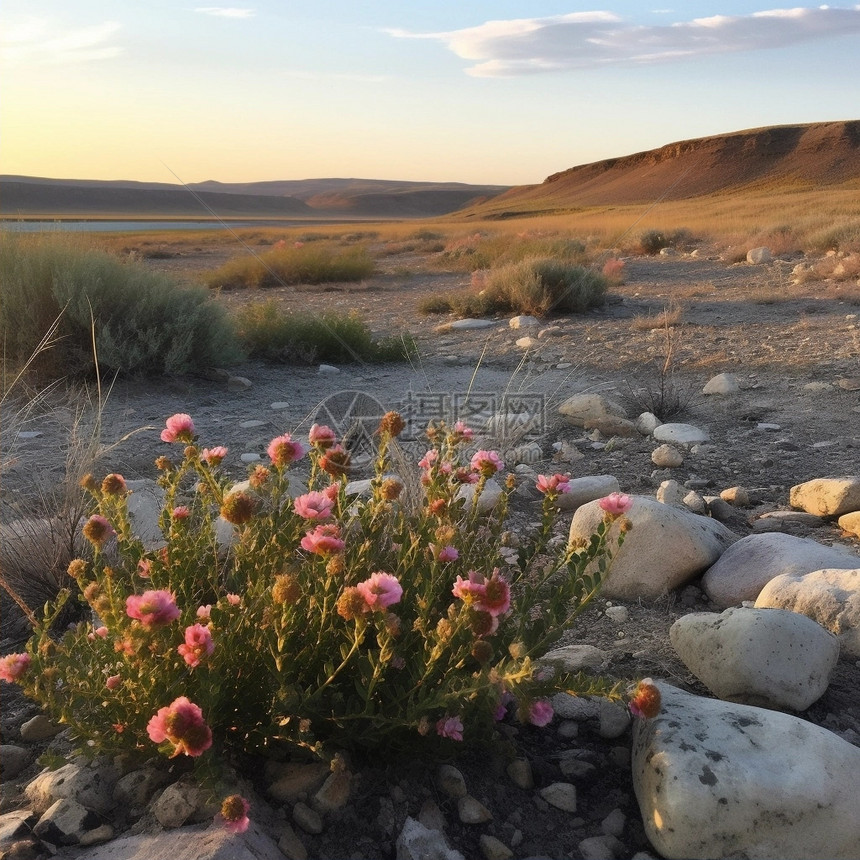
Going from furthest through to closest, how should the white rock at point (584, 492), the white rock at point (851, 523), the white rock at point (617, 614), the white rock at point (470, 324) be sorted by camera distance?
the white rock at point (470, 324)
the white rock at point (584, 492)
the white rock at point (851, 523)
the white rock at point (617, 614)

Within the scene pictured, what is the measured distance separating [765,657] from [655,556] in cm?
84

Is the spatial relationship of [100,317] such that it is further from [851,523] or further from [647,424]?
[851,523]

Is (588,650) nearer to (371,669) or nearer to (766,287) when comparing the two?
(371,669)

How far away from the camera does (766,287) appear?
11.0 metres

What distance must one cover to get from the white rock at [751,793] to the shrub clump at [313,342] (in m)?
6.02

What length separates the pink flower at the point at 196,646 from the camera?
1544 mm

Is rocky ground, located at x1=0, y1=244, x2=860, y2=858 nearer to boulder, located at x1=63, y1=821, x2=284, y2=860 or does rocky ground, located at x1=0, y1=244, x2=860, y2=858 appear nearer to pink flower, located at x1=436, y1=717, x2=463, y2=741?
boulder, located at x1=63, y1=821, x2=284, y2=860

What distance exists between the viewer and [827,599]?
263 cm

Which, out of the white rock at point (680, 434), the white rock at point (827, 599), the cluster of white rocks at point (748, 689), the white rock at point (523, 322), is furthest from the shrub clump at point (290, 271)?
the white rock at point (827, 599)

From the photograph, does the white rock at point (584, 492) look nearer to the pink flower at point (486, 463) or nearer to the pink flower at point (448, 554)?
the pink flower at point (486, 463)

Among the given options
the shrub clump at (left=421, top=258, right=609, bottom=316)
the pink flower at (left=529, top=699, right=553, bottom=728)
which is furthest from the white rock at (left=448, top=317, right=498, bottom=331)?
the pink flower at (left=529, top=699, right=553, bottom=728)

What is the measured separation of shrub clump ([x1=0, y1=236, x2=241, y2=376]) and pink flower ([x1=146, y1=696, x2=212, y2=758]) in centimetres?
517

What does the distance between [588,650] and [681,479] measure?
2099mm

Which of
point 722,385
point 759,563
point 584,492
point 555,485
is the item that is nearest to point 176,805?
point 555,485
